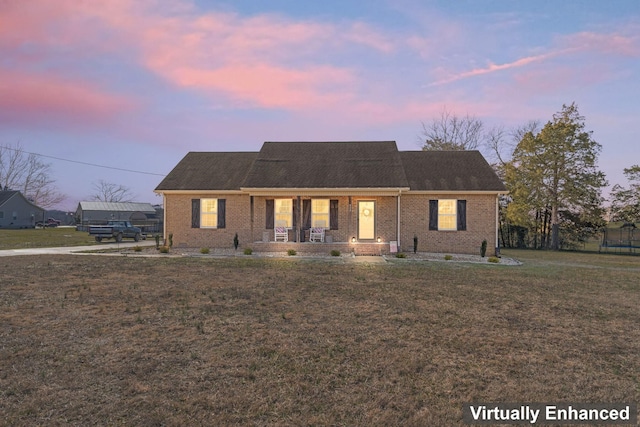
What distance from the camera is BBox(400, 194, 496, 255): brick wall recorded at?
1795 cm

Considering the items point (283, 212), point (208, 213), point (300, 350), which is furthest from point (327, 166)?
point (300, 350)

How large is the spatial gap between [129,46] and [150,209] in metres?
50.7

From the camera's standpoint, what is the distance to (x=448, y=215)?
18.2 metres

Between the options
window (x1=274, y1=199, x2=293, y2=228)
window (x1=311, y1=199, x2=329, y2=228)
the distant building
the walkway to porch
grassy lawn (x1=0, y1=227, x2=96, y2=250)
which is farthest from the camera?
the distant building

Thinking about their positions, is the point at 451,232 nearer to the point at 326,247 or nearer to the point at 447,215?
the point at 447,215

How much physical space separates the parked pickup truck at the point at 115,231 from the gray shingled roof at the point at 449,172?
67.5ft

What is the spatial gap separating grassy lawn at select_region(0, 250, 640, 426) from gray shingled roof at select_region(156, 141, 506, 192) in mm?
9527

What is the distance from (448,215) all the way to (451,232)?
0.92 metres

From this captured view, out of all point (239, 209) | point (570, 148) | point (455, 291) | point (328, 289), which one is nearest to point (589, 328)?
point (455, 291)

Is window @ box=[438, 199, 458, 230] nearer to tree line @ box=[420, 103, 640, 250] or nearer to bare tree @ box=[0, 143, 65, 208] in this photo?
tree line @ box=[420, 103, 640, 250]

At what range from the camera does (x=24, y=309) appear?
Result: 6.41m

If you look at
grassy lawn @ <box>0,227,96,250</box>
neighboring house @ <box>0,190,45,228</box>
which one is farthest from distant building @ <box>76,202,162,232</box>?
grassy lawn @ <box>0,227,96,250</box>

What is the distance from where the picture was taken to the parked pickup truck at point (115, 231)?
24.2 meters

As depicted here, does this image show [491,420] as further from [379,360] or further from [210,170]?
[210,170]
